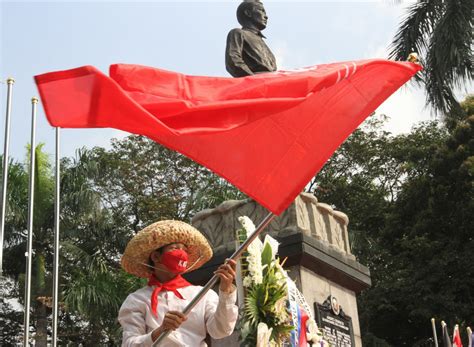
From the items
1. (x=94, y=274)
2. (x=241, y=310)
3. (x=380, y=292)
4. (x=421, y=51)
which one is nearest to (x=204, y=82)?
(x=241, y=310)

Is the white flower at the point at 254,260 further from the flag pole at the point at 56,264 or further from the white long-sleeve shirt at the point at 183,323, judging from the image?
the white long-sleeve shirt at the point at 183,323

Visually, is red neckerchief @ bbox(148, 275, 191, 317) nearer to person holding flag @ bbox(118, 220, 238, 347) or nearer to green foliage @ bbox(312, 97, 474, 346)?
person holding flag @ bbox(118, 220, 238, 347)

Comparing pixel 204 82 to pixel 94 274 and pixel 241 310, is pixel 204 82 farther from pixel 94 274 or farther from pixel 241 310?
pixel 94 274

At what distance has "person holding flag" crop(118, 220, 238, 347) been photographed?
4664mm

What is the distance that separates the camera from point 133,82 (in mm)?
4664

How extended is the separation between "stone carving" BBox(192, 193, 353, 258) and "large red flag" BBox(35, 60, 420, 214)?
122 inches

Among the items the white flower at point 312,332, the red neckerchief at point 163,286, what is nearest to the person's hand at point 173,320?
the red neckerchief at point 163,286

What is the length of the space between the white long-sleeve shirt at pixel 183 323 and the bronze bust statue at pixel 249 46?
440cm

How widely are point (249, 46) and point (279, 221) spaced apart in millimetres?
2099

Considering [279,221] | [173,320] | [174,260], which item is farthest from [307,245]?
[173,320]

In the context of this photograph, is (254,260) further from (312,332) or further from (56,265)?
(56,265)

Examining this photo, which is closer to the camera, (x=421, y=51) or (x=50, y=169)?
(x=421, y=51)

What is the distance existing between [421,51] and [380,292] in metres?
8.75

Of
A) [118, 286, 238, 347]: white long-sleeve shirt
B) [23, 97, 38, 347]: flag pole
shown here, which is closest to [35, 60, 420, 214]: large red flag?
[118, 286, 238, 347]: white long-sleeve shirt
